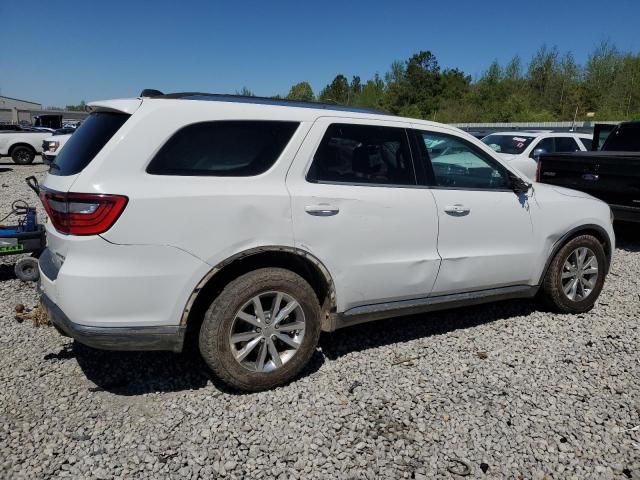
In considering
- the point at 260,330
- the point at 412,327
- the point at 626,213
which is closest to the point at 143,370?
the point at 260,330

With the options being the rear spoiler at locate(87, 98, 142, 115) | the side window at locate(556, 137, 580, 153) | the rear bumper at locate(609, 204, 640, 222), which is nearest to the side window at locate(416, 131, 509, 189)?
the rear spoiler at locate(87, 98, 142, 115)

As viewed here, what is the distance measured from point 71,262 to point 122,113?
91 centimetres

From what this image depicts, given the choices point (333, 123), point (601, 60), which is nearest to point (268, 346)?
point (333, 123)

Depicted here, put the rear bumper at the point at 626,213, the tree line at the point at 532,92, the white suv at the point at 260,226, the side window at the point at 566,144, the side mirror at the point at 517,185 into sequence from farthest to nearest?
1. the tree line at the point at 532,92
2. the side window at the point at 566,144
3. the rear bumper at the point at 626,213
4. the side mirror at the point at 517,185
5. the white suv at the point at 260,226

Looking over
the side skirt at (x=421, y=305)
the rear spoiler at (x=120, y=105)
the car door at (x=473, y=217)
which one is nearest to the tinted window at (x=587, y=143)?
the side skirt at (x=421, y=305)

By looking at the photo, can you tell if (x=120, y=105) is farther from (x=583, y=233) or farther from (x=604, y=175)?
(x=604, y=175)

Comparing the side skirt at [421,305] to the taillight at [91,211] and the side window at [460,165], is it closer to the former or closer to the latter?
the side window at [460,165]

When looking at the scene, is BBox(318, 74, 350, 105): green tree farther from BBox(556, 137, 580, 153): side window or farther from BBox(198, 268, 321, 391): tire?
BBox(198, 268, 321, 391): tire

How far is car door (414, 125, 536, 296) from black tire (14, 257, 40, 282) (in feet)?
12.2

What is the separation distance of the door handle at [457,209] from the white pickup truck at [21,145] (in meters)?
20.0

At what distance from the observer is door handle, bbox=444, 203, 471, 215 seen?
3.81 metres

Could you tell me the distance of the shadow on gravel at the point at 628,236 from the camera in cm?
777

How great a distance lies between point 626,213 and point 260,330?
5.94 m

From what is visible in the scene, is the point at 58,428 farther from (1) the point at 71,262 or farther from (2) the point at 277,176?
(2) the point at 277,176
